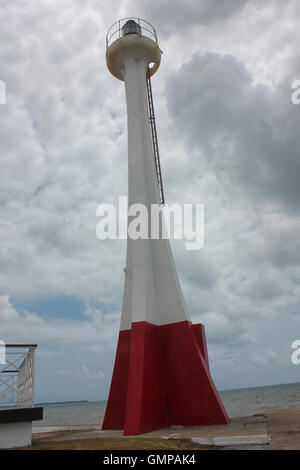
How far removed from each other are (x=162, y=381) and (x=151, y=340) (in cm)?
160

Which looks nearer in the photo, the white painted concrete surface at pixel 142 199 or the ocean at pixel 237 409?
the white painted concrete surface at pixel 142 199

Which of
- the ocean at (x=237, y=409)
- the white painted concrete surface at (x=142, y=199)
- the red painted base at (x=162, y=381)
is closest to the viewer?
the red painted base at (x=162, y=381)

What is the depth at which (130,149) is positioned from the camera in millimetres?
17453

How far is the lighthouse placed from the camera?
42.4 ft

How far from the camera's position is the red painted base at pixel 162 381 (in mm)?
12602

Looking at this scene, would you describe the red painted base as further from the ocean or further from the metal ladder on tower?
the ocean

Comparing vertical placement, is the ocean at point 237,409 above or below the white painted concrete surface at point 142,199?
below

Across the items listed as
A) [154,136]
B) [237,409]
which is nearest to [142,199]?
[154,136]

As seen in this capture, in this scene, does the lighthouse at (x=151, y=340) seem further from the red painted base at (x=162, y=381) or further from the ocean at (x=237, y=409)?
the ocean at (x=237, y=409)

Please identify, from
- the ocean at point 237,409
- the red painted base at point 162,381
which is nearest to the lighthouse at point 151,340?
the red painted base at point 162,381

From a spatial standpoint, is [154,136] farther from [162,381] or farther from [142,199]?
[162,381]

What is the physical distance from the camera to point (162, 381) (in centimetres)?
1398
